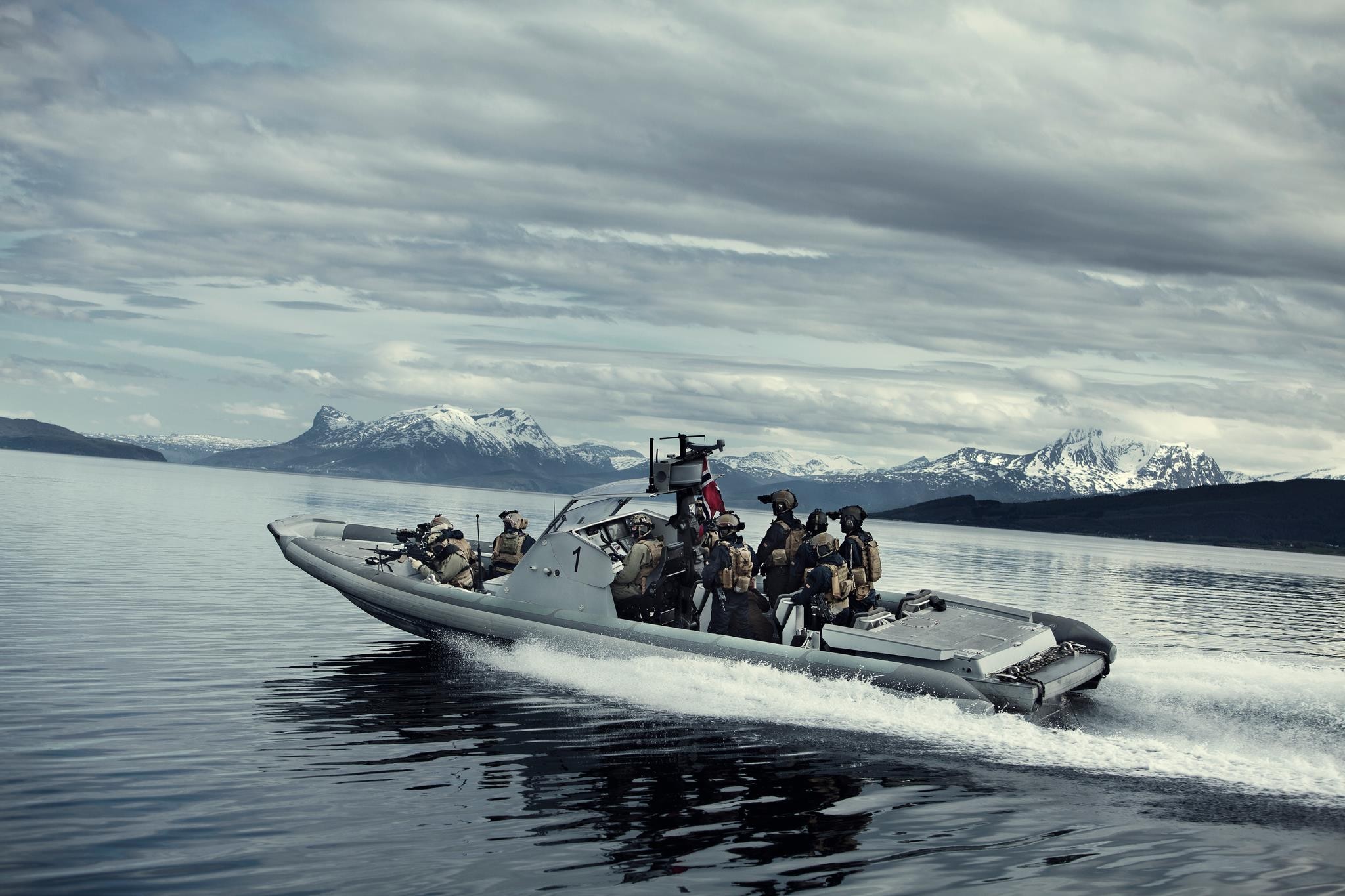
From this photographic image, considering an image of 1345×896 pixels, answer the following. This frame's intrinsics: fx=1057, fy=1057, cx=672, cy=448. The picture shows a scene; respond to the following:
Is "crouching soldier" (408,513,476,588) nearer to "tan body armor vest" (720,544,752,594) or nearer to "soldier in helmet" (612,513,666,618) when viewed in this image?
"soldier in helmet" (612,513,666,618)

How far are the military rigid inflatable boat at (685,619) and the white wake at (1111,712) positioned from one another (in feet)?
0.84

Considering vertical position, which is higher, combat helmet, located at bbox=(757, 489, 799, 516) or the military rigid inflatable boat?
combat helmet, located at bbox=(757, 489, 799, 516)

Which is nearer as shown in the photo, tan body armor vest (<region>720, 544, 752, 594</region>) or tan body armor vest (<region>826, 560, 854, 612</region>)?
tan body armor vest (<region>826, 560, 854, 612</region>)

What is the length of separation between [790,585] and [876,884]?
7003mm

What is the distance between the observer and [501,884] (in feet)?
25.3

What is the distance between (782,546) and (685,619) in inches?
69.3

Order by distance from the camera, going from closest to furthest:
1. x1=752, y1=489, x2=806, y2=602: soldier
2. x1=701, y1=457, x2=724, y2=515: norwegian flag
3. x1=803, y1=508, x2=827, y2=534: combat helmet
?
x1=803, y1=508, x2=827, y2=534: combat helmet → x1=752, y1=489, x2=806, y2=602: soldier → x1=701, y1=457, x2=724, y2=515: norwegian flag

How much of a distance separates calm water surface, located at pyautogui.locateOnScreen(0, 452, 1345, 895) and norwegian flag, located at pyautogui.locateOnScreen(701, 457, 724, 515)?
2.92 metres

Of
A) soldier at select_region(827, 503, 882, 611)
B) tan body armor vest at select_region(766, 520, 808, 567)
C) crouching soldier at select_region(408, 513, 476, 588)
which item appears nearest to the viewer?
soldier at select_region(827, 503, 882, 611)

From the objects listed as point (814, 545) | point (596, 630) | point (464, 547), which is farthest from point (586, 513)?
point (814, 545)

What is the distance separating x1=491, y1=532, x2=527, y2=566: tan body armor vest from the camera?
18.3 metres

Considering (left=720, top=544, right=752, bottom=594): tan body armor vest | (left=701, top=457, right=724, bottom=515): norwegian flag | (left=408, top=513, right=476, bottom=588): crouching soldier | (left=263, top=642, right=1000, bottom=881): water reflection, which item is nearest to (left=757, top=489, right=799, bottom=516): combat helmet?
(left=720, top=544, right=752, bottom=594): tan body armor vest

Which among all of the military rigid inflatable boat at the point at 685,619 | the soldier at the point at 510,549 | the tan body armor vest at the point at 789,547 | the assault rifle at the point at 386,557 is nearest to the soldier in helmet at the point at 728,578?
the military rigid inflatable boat at the point at 685,619

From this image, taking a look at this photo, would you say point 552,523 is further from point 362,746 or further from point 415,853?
point 415,853
